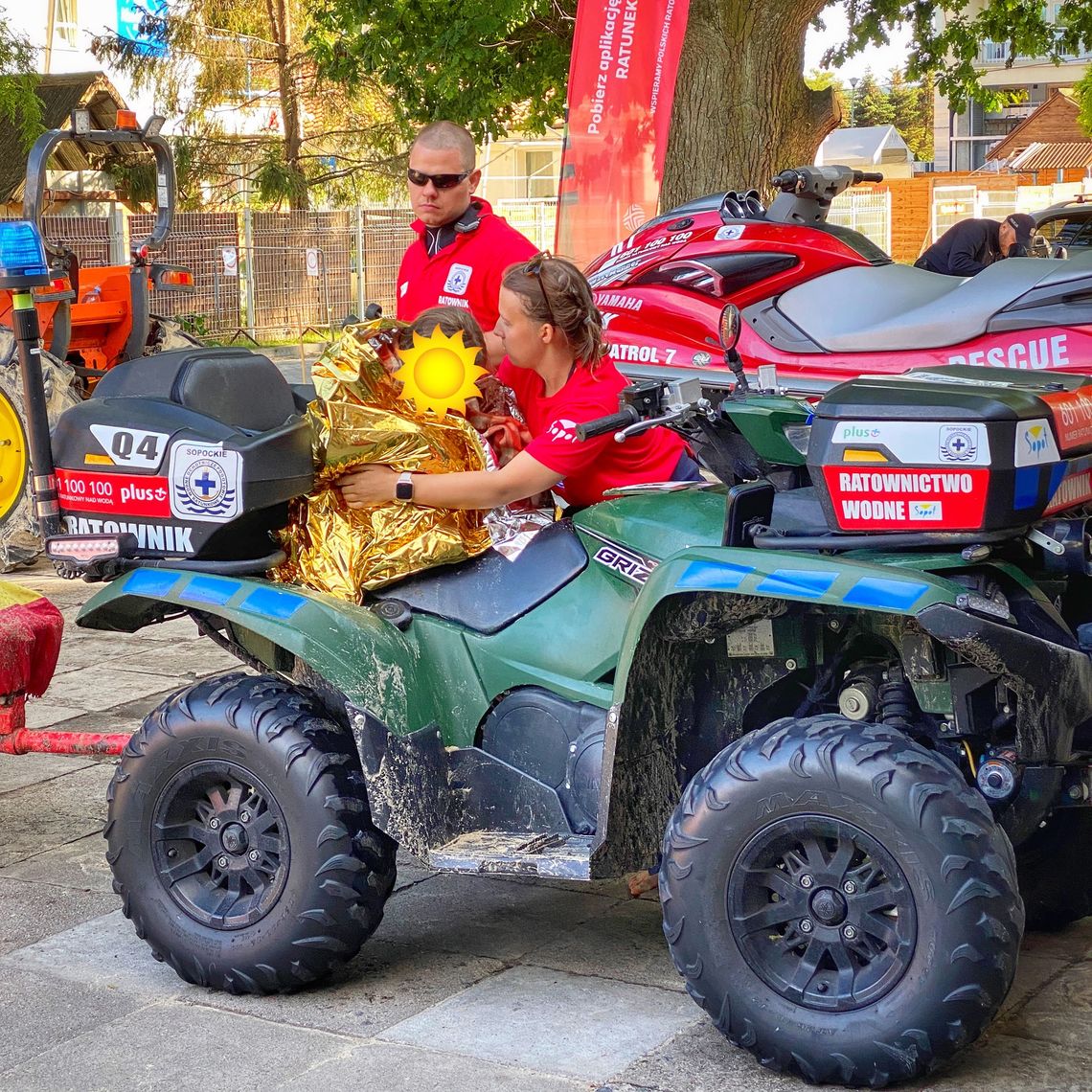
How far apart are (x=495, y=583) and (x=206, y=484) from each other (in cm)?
70

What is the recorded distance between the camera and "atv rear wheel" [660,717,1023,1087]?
116 inches

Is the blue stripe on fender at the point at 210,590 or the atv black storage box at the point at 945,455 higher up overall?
the atv black storage box at the point at 945,455

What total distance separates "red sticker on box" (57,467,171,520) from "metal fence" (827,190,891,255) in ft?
98.8

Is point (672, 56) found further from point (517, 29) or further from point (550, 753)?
point (550, 753)

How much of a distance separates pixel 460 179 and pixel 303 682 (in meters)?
2.00

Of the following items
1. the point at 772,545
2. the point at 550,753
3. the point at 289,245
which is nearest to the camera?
the point at 772,545

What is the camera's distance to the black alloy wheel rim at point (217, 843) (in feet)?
12.1

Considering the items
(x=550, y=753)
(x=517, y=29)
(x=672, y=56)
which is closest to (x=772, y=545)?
(x=550, y=753)

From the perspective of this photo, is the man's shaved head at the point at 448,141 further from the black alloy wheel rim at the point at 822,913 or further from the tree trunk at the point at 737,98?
the tree trunk at the point at 737,98

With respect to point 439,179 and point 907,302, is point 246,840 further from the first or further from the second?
point 907,302

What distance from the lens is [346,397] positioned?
12.5 ft

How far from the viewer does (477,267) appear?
5.30 m

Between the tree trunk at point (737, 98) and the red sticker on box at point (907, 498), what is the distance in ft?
26.1

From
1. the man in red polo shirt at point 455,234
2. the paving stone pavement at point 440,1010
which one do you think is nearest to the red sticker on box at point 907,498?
the paving stone pavement at point 440,1010
